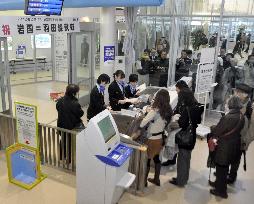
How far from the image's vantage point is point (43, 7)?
4.96 m

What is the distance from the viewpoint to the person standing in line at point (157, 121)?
12.5ft

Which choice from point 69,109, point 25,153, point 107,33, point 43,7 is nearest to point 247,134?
point 69,109

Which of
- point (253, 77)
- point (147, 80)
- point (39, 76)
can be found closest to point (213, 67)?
point (253, 77)

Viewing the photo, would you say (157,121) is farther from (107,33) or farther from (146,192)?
(107,33)

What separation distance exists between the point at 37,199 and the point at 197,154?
3.01 m

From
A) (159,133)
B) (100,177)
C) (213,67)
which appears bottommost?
(100,177)

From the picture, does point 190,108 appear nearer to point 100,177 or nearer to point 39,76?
point 100,177

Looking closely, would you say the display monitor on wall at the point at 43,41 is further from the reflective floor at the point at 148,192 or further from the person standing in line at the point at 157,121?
the person standing in line at the point at 157,121

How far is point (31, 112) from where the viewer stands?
157 inches

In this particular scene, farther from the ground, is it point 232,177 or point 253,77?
point 253,77

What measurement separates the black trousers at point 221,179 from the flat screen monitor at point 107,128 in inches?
65.2

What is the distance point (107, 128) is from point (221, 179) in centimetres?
190

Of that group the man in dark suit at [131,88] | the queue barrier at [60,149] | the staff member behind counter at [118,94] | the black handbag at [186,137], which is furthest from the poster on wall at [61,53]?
the black handbag at [186,137]

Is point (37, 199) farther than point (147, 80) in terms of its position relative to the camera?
No
